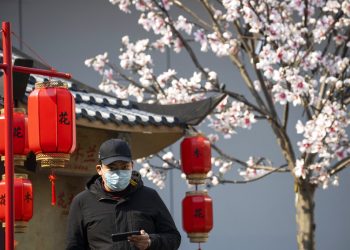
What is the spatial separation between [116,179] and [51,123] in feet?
7.53

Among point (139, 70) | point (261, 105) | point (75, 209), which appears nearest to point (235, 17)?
point (261, 105)

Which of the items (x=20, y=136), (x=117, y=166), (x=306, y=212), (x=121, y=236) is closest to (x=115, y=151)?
(x=117, y=166)

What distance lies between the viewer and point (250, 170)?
1344cm

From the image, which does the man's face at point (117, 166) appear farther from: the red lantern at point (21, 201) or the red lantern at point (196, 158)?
the red lantern at point (196, 158)

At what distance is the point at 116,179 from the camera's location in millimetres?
6141

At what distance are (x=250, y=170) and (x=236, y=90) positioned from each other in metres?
2.39

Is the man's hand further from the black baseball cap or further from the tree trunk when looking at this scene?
the tree trunk

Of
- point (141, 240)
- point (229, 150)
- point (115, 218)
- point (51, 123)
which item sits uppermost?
point (229, 150)

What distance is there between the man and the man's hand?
1cm

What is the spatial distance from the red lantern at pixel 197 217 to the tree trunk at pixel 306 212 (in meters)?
1.86

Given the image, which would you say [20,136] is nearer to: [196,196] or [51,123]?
[51,123]

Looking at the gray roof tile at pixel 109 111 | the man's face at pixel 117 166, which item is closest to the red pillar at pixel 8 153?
the man's face at pixel 117 166

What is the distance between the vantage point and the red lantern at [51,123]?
27.2ft

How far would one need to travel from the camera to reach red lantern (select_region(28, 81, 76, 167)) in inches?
327
